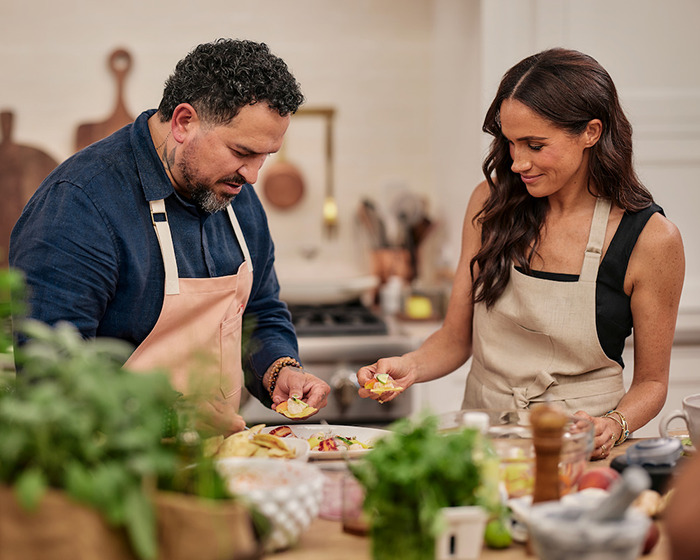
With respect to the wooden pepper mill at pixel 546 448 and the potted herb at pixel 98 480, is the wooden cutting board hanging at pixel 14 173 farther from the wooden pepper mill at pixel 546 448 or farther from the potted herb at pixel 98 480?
the wooden pepper mill at pixel 546 448

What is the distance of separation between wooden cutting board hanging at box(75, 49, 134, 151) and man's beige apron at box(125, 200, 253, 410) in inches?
90.9

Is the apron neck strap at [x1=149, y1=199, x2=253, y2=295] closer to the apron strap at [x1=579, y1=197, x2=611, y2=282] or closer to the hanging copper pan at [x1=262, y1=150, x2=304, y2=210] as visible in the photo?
the apron strap at [x1=579, y1=197, x2=611, y2=282]

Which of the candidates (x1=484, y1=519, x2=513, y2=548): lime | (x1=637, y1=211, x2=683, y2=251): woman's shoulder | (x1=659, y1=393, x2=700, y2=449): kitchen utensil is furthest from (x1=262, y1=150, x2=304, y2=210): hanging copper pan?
(x1=484, y1=519, x2=513, y2=548): lime

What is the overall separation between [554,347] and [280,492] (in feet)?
3.71

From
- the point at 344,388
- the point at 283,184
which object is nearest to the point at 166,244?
the point at 344,388

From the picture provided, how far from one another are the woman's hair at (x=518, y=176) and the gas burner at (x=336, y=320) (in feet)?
3.80

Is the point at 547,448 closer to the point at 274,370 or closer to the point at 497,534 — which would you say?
the point at 497,534

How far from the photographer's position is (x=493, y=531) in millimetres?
1175

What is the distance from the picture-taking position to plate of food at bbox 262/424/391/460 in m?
1.55

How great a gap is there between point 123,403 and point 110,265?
2.78 ft

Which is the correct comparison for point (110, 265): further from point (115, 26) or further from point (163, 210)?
point (115, 26)

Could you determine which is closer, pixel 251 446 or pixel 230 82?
pixel 251 446

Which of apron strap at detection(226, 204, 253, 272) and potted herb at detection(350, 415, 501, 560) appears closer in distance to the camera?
potted herb at detection(350, 415, 501, 560)

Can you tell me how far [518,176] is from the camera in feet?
6.98
